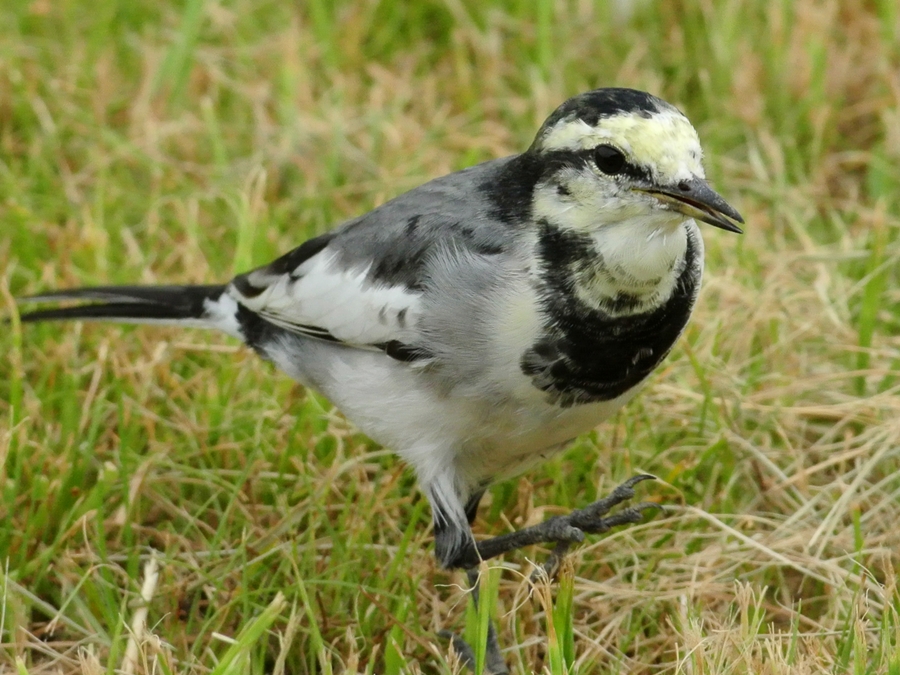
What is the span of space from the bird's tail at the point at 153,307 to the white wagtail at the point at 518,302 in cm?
42

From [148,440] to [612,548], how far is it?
1.52 meters

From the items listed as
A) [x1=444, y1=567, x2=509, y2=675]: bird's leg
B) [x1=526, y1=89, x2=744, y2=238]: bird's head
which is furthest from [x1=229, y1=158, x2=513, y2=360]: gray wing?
[x1=444, y1=567, x2=509, y2=675]: bird's leg

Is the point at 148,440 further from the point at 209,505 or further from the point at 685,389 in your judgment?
the point at 685,389

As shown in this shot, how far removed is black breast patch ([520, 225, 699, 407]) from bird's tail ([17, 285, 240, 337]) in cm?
129

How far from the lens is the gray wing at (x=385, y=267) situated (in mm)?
3428

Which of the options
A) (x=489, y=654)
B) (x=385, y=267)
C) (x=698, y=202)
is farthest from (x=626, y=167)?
(x=489, y=654)

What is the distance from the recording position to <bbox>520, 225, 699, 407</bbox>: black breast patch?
3162mm

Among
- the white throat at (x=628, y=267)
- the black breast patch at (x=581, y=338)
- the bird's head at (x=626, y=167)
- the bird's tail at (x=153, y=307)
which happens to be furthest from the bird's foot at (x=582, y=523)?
the bird's tail at (x=153, y=307)

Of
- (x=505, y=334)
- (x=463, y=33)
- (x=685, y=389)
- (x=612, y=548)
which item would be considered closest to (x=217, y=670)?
(x=505, y=334)

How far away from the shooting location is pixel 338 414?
427 cm

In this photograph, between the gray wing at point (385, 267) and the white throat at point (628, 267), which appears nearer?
the white throat at point (628, 267)

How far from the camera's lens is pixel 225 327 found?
13.7 feet

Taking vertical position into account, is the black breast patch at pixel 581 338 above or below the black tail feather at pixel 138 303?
above

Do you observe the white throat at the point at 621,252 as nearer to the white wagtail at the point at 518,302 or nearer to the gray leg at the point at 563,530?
the white wagtail at the point at 518,302
